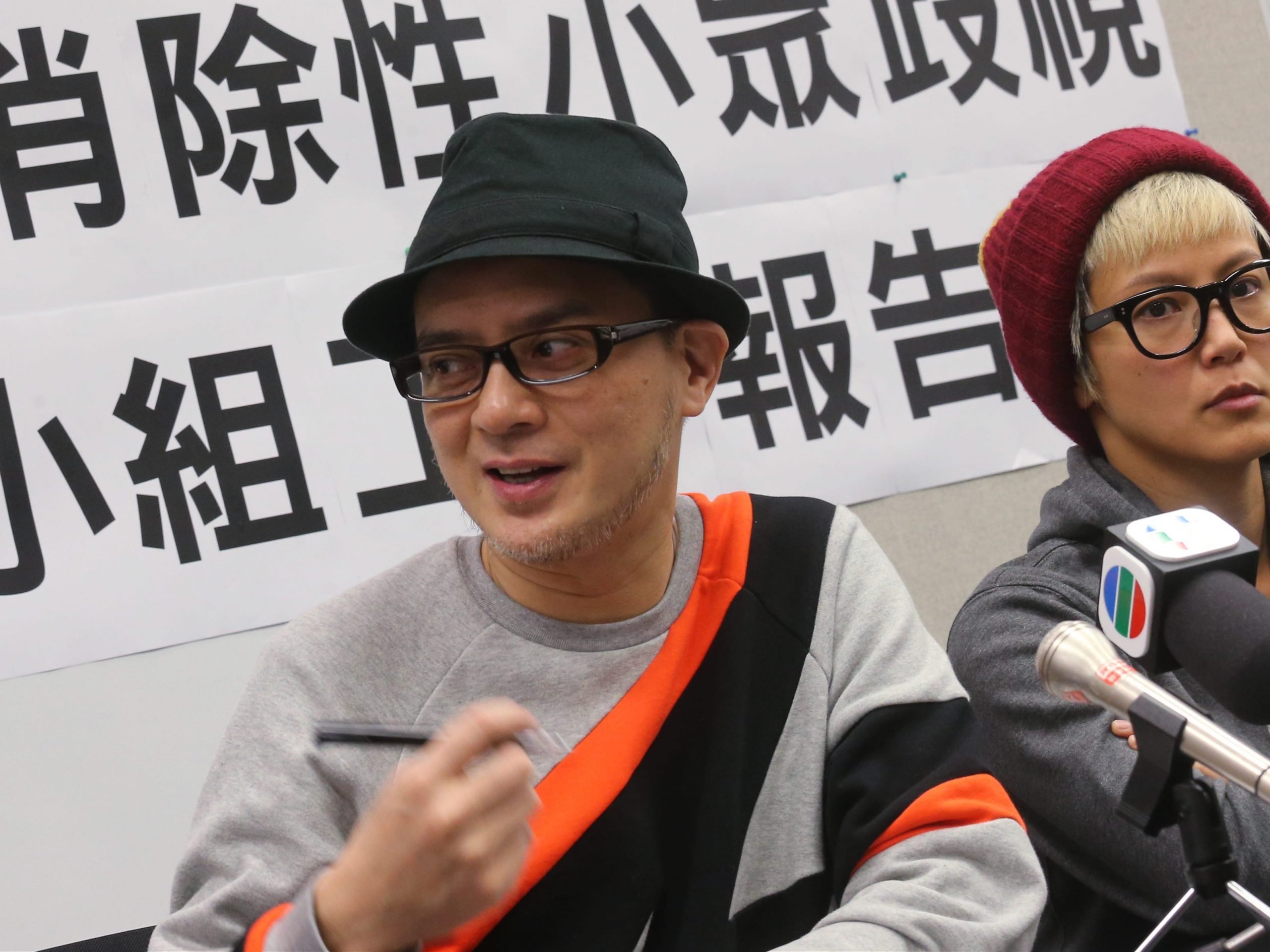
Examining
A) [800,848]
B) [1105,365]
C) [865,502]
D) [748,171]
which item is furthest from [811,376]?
[800,848]

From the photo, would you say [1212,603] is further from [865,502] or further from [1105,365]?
[865,502]

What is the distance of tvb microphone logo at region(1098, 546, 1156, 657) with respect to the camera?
2.27ft

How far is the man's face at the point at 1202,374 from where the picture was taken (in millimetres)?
1256

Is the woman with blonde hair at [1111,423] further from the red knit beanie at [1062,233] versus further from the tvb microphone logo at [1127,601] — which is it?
the tvb microphone logo at [1127,601]

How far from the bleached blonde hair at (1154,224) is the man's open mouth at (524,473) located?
2.17ft

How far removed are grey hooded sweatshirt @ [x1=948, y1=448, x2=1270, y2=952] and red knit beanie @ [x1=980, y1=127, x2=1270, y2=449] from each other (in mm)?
120

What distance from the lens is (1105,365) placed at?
4.31 ft

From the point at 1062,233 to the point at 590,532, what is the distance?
0.67 metres

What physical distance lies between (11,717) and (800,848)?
1002mm

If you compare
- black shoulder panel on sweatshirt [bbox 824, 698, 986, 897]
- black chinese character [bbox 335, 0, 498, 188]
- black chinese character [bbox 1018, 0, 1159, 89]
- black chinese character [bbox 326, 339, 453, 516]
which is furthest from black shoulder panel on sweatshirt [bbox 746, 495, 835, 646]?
black chinese character [bbox 1018, 0, 1159, 89]

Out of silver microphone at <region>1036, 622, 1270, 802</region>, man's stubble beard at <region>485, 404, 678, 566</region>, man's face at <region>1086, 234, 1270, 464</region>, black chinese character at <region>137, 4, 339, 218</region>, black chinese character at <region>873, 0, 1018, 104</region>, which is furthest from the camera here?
black chinese character at <region>873, 0, 1018, 104</region>

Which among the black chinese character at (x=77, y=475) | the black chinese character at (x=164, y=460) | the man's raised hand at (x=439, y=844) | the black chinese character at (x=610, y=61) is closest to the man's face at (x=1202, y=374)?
the black chinese character at (x=610, y=61)

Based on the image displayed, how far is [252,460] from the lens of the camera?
155 centimetres

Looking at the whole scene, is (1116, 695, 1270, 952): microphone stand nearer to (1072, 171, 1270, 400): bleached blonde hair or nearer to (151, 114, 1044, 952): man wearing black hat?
(151, 114, 1044, 952): man wearing black hat
